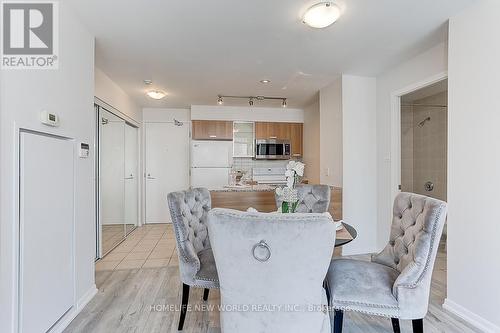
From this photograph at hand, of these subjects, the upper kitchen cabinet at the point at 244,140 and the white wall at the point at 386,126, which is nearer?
the white wall at the point at 386,126

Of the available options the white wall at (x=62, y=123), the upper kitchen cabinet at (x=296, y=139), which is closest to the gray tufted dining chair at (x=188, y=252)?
the white wall at (x=62, y=123)

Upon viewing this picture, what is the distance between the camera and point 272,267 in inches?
43.3

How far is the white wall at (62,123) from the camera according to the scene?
1.43 metres

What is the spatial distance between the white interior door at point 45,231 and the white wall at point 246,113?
315cm

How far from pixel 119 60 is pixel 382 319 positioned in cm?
360

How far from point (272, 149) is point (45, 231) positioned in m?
3.89

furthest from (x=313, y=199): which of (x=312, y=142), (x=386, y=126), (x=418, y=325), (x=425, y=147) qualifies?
(x=425, y=147)

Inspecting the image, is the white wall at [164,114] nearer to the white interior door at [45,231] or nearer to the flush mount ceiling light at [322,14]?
the white interior door at [45,231]

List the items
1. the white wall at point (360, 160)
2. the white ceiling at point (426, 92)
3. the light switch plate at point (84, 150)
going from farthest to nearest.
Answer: the white ceiling at point (426, 92), the white wall at point (360, 160), the light switch plate at point (84, 150)

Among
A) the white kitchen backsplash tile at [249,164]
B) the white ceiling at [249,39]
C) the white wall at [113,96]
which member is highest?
the white ceiling at [249,39]

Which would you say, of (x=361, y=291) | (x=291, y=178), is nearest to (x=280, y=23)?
(x=291, y=178)

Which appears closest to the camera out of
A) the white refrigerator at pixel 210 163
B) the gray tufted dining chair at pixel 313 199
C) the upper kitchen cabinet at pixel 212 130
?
the gray tufted dining chair at pixel 313 199

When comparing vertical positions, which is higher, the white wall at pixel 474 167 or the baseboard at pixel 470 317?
A: the white wall at pixel 474 167

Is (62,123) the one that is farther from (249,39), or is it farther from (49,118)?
(249,39)
